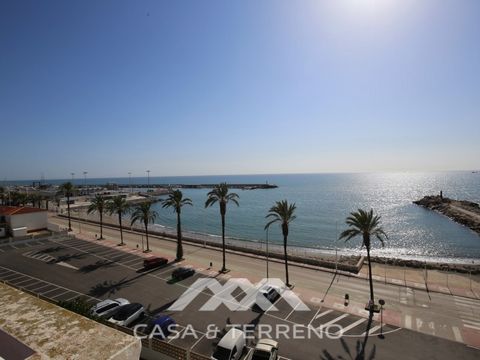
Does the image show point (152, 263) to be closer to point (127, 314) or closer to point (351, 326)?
point (127, 314)

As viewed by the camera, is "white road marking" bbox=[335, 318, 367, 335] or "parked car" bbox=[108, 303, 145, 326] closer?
"parked car" bbox=[108, 303, 145, 326]

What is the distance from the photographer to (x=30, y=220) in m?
55.2

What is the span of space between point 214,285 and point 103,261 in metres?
17.6

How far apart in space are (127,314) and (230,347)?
367 inches

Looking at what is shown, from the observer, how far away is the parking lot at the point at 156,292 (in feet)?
70.9

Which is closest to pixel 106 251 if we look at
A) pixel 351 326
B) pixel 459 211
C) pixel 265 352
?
pixel 265 352

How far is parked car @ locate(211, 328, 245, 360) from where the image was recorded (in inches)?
723

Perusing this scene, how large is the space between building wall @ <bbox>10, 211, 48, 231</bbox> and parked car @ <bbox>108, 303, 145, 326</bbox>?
41.1 meters

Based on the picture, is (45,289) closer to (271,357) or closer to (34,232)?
(271,357)

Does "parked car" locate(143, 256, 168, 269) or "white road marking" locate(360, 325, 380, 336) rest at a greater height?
"parked car" locate(143, 256, 168, 269)

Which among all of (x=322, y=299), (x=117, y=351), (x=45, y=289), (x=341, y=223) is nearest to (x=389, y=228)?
(x=341, y=223)

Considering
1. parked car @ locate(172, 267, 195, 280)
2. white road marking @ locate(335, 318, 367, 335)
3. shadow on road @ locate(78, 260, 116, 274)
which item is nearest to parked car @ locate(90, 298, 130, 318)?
parked car @ locate(172, 267, 195, 280)

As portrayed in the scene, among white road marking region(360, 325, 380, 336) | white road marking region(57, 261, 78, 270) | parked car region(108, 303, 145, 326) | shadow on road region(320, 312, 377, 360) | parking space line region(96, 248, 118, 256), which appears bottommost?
white road marking region(360, 325, 380, 336)

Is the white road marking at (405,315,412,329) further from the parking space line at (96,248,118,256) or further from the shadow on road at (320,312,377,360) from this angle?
the parking space line at (96,248,118,256)
